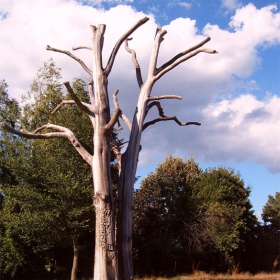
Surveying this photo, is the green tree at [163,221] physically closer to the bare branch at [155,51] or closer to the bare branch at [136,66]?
the bare branch at [136,66]

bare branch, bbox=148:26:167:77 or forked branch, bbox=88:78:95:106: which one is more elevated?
bare branch, bbox=148:26:167:77

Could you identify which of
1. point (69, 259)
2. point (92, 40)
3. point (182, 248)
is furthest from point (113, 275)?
point (182, 248)

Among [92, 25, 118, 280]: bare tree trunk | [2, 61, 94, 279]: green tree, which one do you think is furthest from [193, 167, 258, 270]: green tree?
[92, 25, 118, 280]: bare tree trunk

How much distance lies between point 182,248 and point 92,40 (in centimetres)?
1767

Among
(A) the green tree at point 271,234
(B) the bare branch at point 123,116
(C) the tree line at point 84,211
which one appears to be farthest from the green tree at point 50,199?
(A) the green tree at point 271,234

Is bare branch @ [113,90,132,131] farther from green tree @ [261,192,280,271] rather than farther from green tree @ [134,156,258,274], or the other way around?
green tree @ [261,192,280,271]

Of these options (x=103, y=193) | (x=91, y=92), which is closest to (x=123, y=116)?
(x=91, y=92)

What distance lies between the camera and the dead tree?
24.4ft

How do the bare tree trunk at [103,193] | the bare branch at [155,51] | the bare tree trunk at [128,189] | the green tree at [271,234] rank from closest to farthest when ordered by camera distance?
the bare tree trunk at [103,193] < the bare tree trunk at [128,189] < the bare branch at [155,51] < the green tree at [271,234]

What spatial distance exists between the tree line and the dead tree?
688 centimetres

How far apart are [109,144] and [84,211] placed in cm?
1023

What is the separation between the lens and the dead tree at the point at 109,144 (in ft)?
24.4

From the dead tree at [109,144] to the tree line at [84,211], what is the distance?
22.6ft

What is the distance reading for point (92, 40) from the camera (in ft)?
28.8
